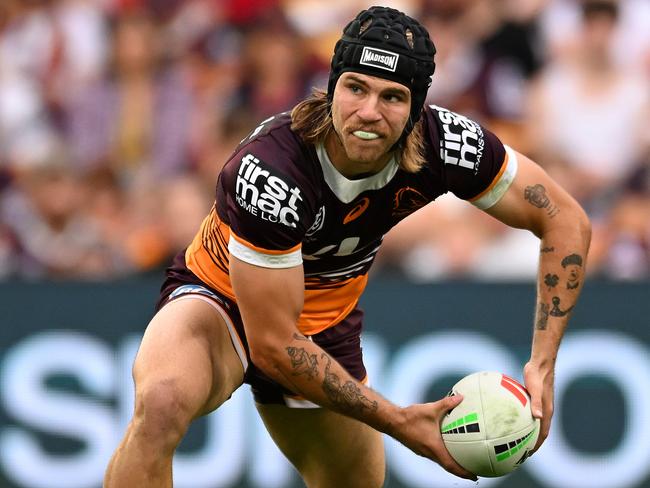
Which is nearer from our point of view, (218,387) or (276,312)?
(276,312)

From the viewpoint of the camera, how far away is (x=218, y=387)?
19.2 ft

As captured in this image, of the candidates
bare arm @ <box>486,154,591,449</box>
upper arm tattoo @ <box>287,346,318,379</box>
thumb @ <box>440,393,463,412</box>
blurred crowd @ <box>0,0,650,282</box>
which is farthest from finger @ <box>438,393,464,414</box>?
blurred crowd @ <box>0,0,650,282</box>

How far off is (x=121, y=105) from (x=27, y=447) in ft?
10.6

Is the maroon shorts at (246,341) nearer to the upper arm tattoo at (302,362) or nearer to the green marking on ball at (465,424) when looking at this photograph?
the upper arm tattoo at (302,362)

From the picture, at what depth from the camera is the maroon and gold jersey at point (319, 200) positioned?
5.41 m

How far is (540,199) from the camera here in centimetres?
601

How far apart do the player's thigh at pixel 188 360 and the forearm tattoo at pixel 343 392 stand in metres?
0.54

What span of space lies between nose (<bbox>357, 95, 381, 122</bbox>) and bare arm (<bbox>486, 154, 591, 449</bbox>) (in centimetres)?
95

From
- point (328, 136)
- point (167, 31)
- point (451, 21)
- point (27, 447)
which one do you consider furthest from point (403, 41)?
point (167, 31)

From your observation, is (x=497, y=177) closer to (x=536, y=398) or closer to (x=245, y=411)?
(x=536, y=398)

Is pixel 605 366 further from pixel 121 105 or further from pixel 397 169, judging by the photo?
pixel 121 105

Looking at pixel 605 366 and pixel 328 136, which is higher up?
pixel 328 136

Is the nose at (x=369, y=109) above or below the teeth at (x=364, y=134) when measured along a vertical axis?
above

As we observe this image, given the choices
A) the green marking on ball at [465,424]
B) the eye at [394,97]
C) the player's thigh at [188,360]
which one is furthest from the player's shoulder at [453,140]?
the player's thigh at [188,360]
